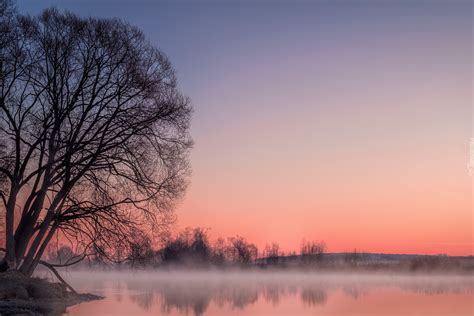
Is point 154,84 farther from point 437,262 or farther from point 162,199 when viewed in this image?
point 437,262

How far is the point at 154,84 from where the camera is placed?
20531 mm

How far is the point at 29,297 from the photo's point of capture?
18.1 meters

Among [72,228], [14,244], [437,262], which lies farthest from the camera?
[437,262]

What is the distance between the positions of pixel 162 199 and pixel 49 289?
4531 millimetres

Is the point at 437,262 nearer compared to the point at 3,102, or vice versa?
the point at 3,102

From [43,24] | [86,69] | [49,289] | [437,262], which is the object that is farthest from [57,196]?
[437,262]

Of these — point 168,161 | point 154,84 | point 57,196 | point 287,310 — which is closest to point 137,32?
point 154,84

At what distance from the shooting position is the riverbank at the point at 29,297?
1559cm

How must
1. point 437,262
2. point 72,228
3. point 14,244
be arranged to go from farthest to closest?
point 437,262 → point 72,228 → point 14,244

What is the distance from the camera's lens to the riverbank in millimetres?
15586

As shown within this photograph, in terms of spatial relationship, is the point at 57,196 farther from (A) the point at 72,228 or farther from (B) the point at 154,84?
(B) the point at 154,84

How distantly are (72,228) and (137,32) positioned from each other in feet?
22.7

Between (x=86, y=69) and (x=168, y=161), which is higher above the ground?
(x=86, y=69)

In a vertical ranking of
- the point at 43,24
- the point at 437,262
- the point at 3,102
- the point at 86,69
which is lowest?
the point at 437,262
